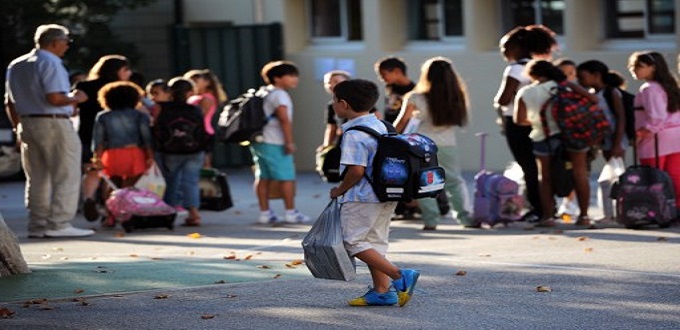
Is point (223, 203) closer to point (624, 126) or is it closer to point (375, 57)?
point (624, 126)

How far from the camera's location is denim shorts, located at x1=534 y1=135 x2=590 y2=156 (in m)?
13.5

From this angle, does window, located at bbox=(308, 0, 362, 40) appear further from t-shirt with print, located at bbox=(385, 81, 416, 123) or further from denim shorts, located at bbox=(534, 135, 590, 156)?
denim shorts, located at bbox=(534, 135, 590, 156)

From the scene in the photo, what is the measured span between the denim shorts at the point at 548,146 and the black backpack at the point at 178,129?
325 cm

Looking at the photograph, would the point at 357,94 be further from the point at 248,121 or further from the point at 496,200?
the point at 248,121

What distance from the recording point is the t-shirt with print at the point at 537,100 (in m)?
13.4

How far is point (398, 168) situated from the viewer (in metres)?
8.89

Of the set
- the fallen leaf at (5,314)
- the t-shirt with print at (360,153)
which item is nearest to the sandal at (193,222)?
the fallen leaf at (5,314)

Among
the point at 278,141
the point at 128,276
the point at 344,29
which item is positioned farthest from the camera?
the point at 344,29

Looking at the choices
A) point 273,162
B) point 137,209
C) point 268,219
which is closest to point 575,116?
point 273,162

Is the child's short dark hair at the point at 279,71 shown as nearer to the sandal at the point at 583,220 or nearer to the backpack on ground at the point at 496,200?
the backpack on ground at the point at 496,200

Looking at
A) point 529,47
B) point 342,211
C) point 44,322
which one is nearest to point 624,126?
point 529,47

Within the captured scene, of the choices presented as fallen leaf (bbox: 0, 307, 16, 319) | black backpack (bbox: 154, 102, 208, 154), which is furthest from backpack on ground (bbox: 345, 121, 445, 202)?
black backpack (bbox: 154, 102, 208, 154)

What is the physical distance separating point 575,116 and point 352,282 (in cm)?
368

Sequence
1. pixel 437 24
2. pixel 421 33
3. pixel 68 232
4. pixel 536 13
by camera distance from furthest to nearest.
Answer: pixel 421 33, pixel 437 24, pixel 536 13, pixel 68 232
